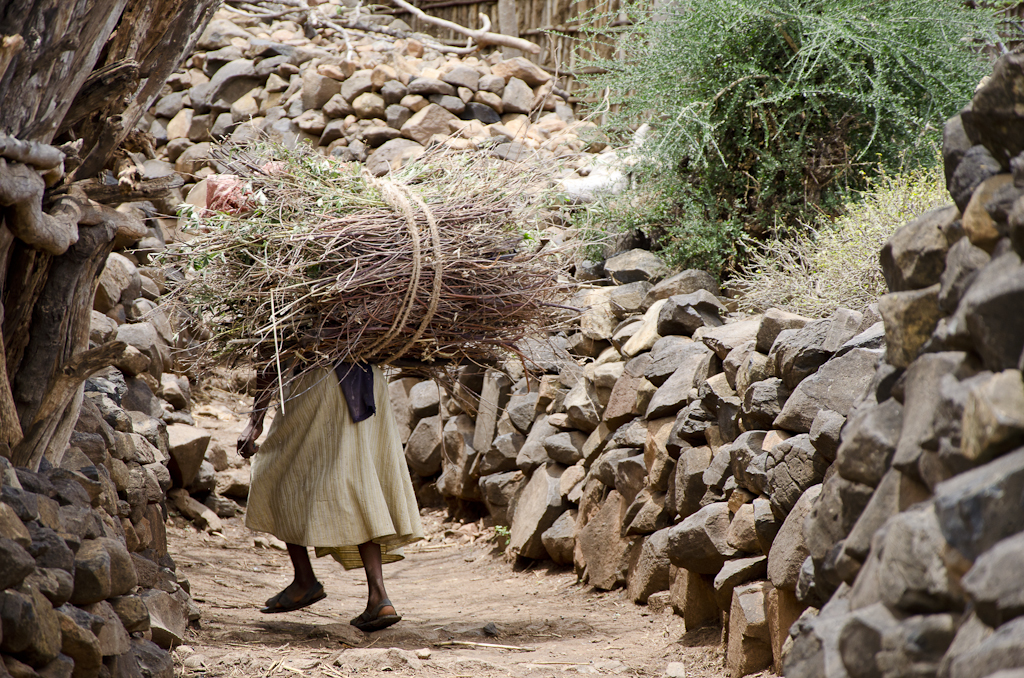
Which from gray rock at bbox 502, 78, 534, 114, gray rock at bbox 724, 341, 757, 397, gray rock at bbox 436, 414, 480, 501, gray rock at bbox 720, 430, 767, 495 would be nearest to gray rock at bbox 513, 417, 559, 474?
gray rock at bbox 436, 414, 480, 501

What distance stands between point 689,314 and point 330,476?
210cm

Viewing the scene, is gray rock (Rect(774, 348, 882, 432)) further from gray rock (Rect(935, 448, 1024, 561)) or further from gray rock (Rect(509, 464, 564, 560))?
gray rock (Rect(509, 464, 564, 560))

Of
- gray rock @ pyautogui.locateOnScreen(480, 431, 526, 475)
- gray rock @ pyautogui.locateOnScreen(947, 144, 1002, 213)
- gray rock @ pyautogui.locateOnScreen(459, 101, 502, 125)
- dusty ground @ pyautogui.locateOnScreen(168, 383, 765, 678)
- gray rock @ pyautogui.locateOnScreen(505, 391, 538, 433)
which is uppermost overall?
gray rock @ pyautogui.locateOnScreen(459, 101, 502, 125)

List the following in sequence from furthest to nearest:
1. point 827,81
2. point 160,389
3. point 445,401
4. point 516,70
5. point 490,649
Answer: point 516,70 → point 445,401 → point 160,389 → point 827,81 → point 490,649

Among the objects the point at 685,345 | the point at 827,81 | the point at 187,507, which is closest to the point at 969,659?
the point at 685,345

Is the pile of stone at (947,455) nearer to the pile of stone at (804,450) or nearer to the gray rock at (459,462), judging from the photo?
the pile of stone at (804,450)

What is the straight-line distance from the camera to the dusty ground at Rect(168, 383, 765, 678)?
10.3ft

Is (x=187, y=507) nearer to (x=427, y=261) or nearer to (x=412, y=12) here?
(x=427, y=261)

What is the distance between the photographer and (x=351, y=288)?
3215 millimetres

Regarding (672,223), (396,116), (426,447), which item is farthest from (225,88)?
(672,223)

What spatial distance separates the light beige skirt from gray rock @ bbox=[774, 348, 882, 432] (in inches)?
64.7

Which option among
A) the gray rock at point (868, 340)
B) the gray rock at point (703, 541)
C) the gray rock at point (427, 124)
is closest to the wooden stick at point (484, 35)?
the gray rock at point (427, 124)

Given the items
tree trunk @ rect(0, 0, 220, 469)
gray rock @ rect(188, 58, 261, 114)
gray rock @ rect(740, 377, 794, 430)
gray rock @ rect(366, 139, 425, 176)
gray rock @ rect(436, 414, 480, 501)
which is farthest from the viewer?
gray rock @ rect(188, 58, 261, 114)

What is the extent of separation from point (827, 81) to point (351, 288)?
141 inches
